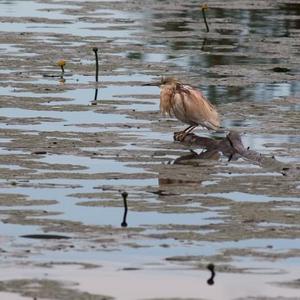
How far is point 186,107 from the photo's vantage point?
13414mm

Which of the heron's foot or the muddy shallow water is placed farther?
the heron's foot

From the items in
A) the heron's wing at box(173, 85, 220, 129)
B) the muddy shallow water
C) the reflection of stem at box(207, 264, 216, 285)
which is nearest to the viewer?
the reflection of stem at box(207, 264, 216, 285)

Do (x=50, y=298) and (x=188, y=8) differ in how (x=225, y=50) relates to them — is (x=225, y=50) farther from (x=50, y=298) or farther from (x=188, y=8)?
(x=50, y=298)

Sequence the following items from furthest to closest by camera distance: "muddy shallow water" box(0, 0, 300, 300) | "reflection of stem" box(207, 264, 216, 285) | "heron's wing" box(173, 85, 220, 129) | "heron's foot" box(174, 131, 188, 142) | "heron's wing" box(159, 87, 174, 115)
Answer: "heron's wing" box(159, 87, 174, 115) → "heron's foot" box(174, 131, 188, 142) → "heron's wing" box(173, 85, 220, 129) → "muddy shallow water" box(0, 0, 300, 300) → "reflection of stem" box(207, 264, 216, 285)

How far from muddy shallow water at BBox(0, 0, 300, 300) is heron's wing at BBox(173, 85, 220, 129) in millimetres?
314

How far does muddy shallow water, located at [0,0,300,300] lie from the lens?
860 centimetres

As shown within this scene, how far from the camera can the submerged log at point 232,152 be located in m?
12.1

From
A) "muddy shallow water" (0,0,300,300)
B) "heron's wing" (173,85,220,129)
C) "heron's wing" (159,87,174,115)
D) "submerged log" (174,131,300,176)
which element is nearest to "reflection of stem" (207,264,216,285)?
"muddy shallow water" (0,0,300,300)

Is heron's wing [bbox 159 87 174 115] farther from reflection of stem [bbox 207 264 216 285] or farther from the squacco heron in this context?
reflection of stem [bbox 207 264 216 285]

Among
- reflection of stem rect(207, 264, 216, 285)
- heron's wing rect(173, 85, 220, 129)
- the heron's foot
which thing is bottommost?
the heron's foot

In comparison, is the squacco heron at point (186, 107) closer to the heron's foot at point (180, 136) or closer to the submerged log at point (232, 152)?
the heron's foot at point (180, 136)

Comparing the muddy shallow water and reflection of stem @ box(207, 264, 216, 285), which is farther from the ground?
reflection of stem @ box(207, 264, 216, 285)

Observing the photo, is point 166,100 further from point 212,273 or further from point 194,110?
point 212,273

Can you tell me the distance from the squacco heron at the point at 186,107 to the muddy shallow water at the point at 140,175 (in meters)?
0.28
